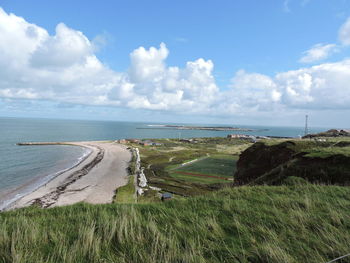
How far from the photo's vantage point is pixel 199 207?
6.27 metres

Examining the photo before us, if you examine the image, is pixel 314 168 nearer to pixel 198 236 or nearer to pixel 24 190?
pixel 198 236

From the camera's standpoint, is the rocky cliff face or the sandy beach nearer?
the rocky cliff face

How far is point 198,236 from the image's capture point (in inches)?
160

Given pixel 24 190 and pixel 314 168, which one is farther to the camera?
pixel 24 190

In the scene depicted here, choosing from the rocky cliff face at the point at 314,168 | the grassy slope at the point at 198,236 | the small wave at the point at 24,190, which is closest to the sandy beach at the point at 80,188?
the small wave at the point at 24,190

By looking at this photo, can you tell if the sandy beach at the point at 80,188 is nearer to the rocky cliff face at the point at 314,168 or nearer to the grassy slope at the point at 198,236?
the rocky cliff face at the point at 314,168

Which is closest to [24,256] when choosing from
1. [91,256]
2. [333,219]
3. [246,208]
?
[91,256]

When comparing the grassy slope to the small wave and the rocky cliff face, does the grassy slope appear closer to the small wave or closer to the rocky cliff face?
the rocky cliff face

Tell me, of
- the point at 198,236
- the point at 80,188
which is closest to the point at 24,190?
the point at 80,188

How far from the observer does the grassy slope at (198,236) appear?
3.47 metres

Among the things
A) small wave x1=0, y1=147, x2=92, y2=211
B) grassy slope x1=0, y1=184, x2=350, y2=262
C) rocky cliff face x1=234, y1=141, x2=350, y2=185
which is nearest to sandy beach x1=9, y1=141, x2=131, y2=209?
small wave x1=0, y1=147, x2=92, y2=211

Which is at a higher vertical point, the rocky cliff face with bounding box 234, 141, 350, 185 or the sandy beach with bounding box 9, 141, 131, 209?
the rocky cliff face with bounding box 234, 141, 350, 185

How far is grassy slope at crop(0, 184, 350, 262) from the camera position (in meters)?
3.47

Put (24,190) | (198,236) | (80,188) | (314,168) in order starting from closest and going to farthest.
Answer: (198,236) < (314,168) < (24,190) < (80,188)
